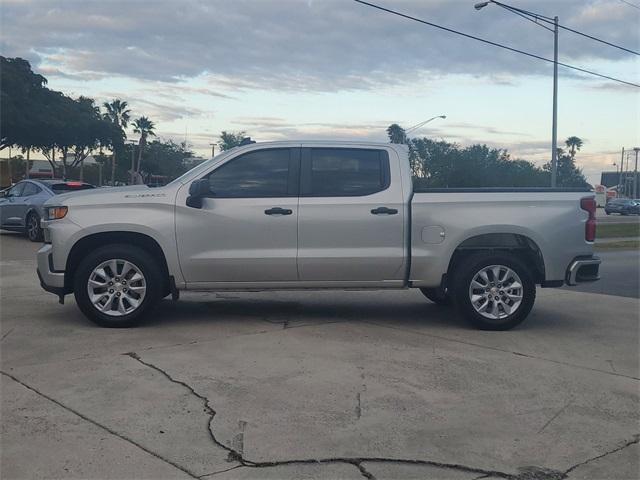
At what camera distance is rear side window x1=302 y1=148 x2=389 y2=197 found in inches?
302

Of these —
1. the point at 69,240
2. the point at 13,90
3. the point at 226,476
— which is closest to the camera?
the point at 226,476

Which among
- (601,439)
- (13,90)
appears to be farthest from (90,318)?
(13,90)

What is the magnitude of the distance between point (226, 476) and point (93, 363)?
2.55m

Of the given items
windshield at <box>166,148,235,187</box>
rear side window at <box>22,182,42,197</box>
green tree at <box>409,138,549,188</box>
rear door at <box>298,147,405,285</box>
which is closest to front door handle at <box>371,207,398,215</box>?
rear door at <box>298,147,405,285</box>

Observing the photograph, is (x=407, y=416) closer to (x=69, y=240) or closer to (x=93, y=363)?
(x=93, y=363)

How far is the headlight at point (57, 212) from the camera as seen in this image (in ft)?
24.3

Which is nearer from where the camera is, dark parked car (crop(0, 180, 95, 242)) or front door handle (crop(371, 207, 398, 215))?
front door handle (crop(371, 207, 398, 215))

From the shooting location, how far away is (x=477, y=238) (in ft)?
25.4

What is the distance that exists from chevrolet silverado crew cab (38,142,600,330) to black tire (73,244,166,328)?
13 millimetres

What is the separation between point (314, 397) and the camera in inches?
208

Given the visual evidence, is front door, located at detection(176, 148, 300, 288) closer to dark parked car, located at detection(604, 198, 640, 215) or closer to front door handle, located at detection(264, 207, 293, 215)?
front door handle, located at detection(264, 207, 293, 215)

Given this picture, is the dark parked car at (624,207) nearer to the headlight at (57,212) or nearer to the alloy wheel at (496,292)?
the alloy wheel at (496,292)

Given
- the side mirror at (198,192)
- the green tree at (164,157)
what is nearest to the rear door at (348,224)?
the side mirror at (198,192)

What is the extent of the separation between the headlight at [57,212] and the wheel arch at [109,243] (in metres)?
0.32
